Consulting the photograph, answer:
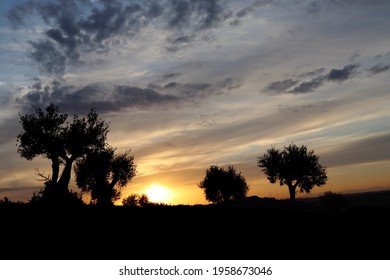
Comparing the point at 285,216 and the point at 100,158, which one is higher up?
the point at 100,158

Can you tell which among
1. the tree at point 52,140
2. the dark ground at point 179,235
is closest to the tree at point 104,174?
the tree at point 52,140

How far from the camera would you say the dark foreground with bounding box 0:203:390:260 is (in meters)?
14.2

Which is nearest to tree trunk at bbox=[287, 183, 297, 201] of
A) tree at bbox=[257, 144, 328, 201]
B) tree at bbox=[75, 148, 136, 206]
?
tree at bbox=[257, 144, 328, 201]

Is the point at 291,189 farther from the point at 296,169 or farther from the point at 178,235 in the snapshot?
the point at 178,235

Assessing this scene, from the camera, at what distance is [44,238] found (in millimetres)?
14922

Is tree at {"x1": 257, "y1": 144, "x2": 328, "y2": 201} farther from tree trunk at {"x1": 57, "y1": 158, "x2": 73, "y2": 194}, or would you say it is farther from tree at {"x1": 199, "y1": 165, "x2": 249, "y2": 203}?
tree trunk at {"x1": 57, "y1": 158, "x2": 73, "y2": 194}

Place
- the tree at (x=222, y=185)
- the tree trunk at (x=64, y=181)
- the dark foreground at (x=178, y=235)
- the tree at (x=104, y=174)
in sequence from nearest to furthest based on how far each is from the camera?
the dark foreground at (x=178, y=235), the tree trunk at (x=64, y=181), the tree at (x=104, y=174), the tree at (x=222, y=185)

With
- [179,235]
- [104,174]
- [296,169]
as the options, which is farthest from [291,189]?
[179,235]

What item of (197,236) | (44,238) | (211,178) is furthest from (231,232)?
(211,178)

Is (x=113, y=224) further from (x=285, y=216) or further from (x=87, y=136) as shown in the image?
(x=87, y=136)

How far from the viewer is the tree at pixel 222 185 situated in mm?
86625

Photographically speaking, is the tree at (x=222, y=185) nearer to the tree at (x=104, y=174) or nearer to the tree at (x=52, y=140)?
the tree at (x=104, y=174)

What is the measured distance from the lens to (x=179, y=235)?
54.6ft

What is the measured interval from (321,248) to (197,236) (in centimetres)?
590
